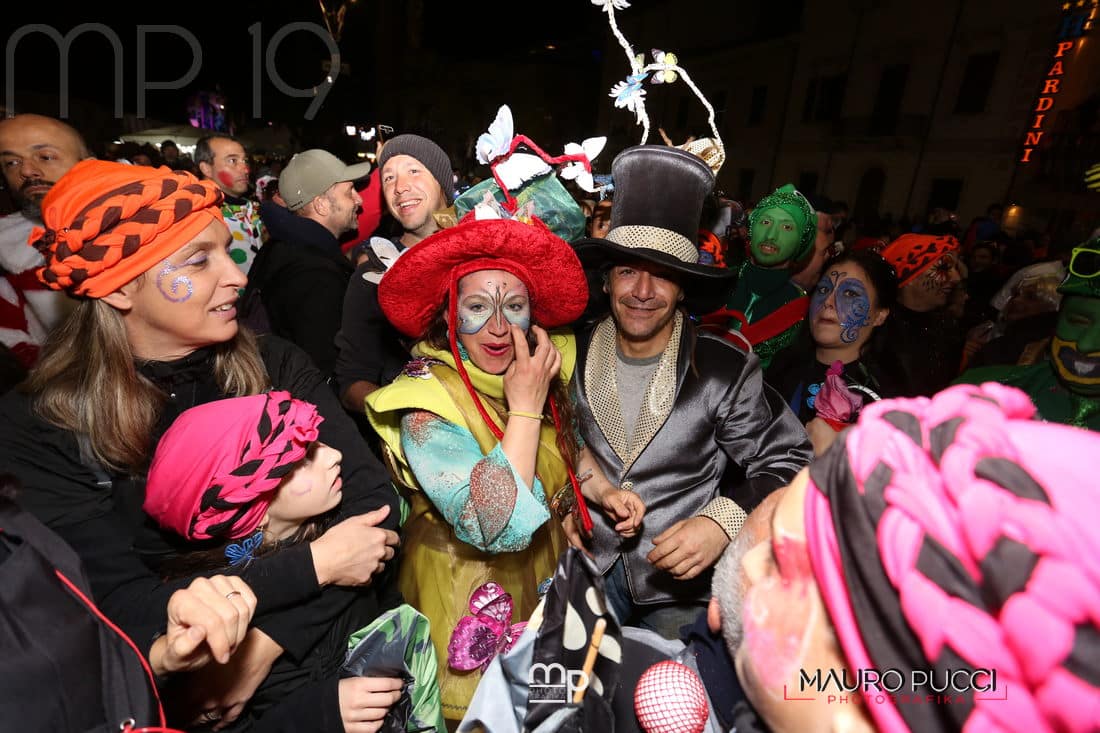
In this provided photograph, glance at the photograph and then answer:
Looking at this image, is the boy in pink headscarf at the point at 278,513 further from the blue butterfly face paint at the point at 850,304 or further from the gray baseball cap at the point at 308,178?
the gray baseball cap at the point at 308,178

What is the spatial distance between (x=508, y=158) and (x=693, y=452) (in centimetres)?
143

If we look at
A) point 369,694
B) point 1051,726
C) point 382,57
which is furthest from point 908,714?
point 382,57

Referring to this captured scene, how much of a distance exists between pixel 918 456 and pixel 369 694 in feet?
4.81

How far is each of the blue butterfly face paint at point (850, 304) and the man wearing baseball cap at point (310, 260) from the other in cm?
294

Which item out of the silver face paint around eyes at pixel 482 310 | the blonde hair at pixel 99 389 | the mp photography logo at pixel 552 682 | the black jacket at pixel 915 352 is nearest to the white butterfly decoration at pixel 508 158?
the silver face paint around eyes at pixel 482 310

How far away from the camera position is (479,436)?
1.82 m

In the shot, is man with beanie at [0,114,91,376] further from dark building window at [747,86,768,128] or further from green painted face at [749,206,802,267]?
dark building window at [747,86,768,128]

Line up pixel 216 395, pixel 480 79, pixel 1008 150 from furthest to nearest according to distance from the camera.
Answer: pixel 480 79 → pixel 1008 150 → pixel 216 395

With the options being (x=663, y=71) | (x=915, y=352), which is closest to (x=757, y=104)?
(x=915, y=352)

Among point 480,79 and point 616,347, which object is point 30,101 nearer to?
point 616,347

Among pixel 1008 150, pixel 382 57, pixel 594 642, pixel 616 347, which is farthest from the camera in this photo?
pixel 382 57

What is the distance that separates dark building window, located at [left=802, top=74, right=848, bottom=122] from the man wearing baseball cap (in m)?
22.5

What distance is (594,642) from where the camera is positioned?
961 mm

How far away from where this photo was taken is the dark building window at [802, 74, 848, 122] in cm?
2039
